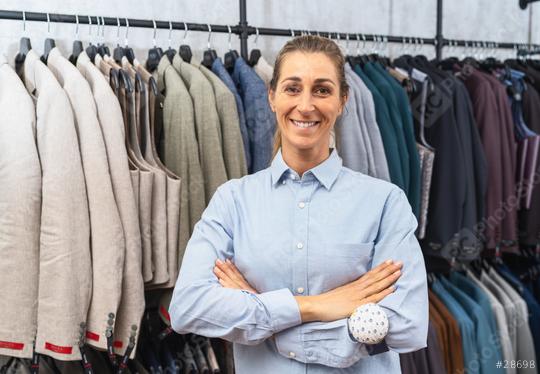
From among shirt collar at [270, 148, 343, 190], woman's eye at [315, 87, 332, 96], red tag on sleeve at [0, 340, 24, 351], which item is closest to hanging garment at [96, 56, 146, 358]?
red tag on sleeve at [0, 340, 24, 351]

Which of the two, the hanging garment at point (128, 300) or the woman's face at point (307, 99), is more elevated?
the woman's face at point (307, 99)

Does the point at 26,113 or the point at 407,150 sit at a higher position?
the point at 26,113

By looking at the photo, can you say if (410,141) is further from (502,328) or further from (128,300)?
(128,300)

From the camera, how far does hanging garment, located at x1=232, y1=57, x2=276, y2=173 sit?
5.65ft

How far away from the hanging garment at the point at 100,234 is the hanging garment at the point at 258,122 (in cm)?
50

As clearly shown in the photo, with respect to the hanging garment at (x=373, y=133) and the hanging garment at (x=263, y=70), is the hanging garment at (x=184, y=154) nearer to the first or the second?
the hanging garment at (x=263, y=70)

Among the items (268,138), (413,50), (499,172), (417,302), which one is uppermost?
(413,50)

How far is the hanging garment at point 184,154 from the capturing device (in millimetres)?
1578

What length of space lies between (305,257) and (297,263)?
0.07ft

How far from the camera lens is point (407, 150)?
1959mm

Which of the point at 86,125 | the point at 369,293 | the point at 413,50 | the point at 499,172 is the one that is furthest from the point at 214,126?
the point at 413,50

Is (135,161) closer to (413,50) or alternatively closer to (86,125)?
(86,125)

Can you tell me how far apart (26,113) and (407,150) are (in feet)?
4.11

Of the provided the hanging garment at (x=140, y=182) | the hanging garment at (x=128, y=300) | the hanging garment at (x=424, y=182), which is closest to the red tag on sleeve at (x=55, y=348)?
the hanging garment at (x=128, y=300)
